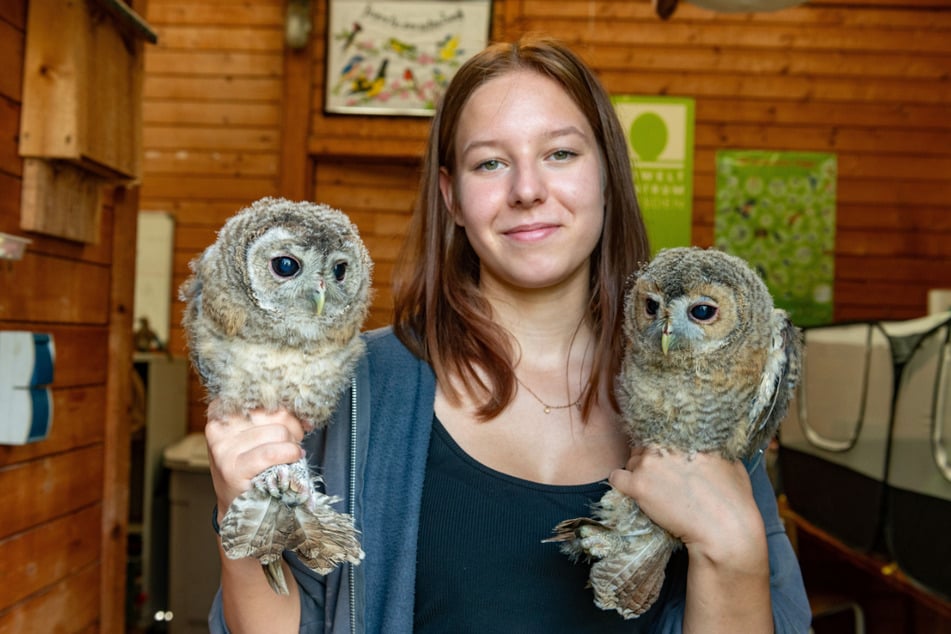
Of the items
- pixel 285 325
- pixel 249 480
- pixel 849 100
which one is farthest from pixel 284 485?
pixel 849 100

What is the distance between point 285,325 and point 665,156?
3644mm

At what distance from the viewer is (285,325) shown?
96 centimetres

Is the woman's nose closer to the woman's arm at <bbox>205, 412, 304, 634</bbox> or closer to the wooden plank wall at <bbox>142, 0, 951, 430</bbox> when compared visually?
the woman's arm at <bbox>205, 412, 304, 634</bbox>

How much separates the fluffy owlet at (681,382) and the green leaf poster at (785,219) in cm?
336

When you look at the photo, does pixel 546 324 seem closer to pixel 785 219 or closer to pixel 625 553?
pixel 625 553

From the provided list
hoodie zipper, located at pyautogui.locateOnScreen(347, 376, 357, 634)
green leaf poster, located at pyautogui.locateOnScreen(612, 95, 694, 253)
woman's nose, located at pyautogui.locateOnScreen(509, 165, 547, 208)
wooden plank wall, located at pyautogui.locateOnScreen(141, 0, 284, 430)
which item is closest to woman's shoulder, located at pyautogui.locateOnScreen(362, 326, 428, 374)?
hoodie zipper, located at pyautogui.locateOnScreen(347, 376, 357, 634)

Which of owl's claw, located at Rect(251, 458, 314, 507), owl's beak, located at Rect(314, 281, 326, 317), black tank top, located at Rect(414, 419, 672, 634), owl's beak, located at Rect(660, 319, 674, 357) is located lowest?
black tank top, located at Rect(414, 419, 672, 634)

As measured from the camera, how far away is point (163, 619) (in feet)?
12.4

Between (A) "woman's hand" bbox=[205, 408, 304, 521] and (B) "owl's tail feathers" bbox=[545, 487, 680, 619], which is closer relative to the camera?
(A) "woman's hand" bbox=[205, 408, 304, 521]

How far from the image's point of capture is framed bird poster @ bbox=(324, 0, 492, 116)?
13.7ft

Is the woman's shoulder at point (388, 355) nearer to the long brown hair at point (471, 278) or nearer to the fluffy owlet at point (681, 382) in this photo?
the long brown hair at point (471, 278)

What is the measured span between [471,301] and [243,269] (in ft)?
1.60

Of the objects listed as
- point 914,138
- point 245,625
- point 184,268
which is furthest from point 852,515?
point 184,268

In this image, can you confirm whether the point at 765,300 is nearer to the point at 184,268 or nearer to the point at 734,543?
the point at 734,543
